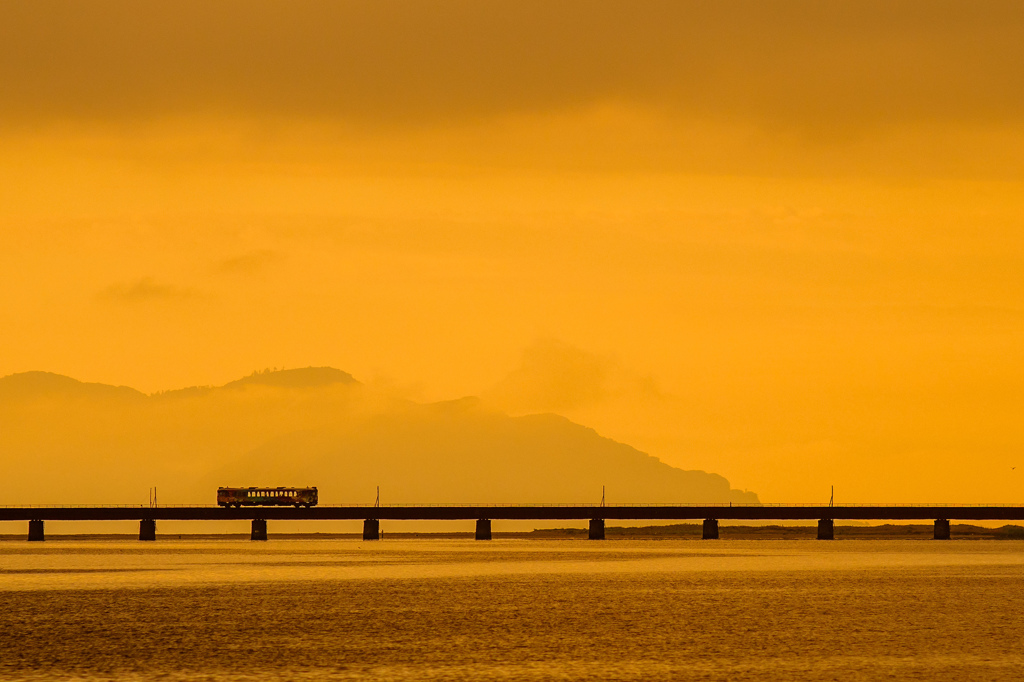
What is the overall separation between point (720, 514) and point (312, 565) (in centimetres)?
8326

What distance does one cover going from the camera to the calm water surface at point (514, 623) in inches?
1779

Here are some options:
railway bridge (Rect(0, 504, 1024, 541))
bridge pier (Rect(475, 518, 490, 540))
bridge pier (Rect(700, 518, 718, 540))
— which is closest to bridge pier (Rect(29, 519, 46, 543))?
railway bridge (Rect(0, 504, 1024, 541))

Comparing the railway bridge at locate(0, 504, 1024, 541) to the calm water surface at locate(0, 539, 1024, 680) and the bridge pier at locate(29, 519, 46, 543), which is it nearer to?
the bridge pier at locate(29, 519, 46, 543)

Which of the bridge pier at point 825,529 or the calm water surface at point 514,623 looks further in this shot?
the bridge pier at point 825,529

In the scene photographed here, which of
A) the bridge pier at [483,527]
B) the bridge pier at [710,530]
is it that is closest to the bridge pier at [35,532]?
the bridge pier at [483,527]

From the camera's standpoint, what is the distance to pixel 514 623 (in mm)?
60625

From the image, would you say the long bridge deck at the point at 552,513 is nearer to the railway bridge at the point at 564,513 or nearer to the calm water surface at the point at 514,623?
the railway bridge at the point at 564,513

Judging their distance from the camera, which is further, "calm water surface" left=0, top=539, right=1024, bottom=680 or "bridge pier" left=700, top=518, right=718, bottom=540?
"bridge pier" left=700, top=518, right=718, bottom=540

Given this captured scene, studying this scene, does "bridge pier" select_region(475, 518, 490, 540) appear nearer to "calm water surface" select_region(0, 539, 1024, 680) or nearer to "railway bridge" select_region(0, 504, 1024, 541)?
"railway bridge" select_region(0, 504, 1024, 541)

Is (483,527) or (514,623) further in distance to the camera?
(483,527)

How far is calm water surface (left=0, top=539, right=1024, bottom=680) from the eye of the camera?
148 ft

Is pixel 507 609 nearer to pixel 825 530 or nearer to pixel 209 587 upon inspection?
pixel 209 587

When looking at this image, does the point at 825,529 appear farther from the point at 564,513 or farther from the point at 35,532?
the point at 35,532

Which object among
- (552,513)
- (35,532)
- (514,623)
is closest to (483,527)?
(552,513)
